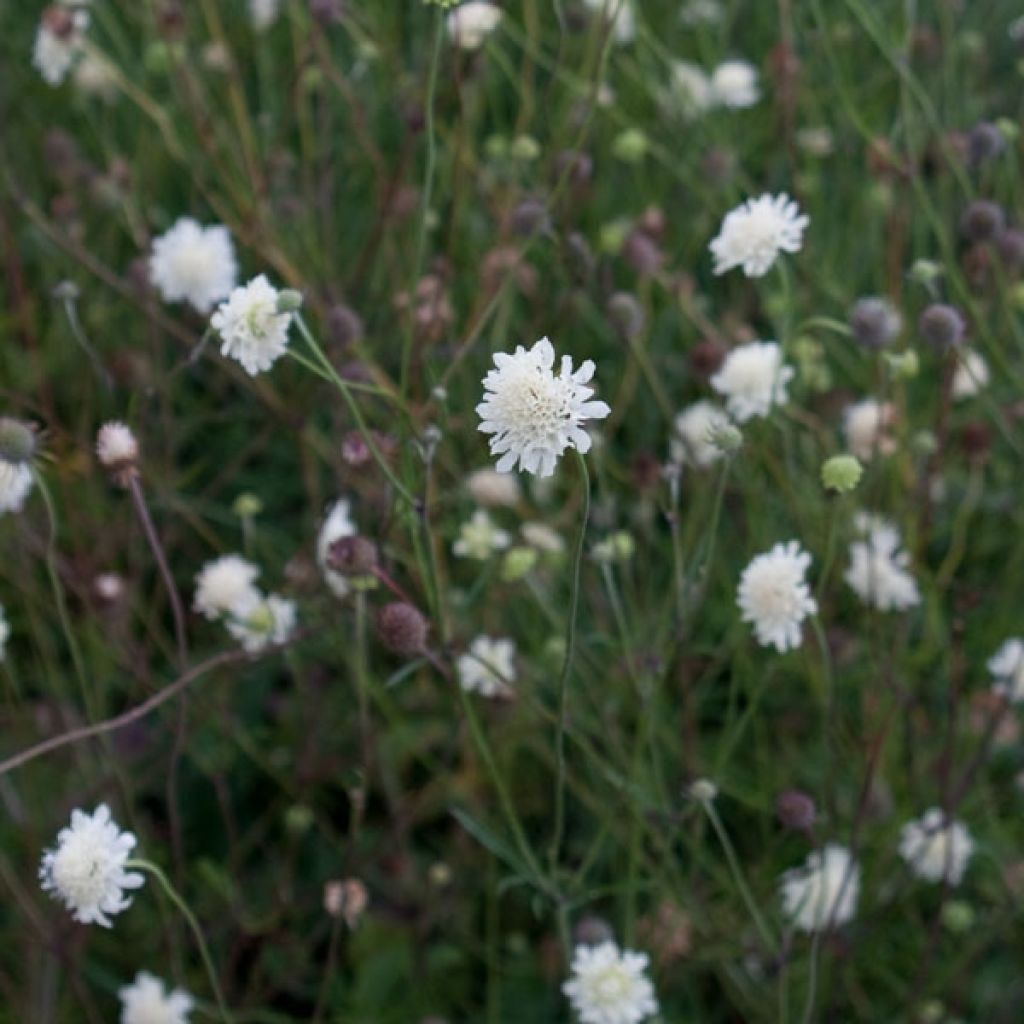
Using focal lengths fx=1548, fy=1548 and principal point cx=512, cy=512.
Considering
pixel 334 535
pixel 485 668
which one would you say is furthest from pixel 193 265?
pixel 485 668

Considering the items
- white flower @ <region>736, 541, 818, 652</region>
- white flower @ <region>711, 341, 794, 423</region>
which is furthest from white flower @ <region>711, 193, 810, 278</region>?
white flower @ <region>736, 541, 818, 652</region>

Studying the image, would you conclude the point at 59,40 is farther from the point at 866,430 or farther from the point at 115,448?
the point at 866,430

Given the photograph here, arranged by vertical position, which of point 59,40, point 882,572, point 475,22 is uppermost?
point 59,40

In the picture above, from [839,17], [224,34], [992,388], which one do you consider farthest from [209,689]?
[839,17]

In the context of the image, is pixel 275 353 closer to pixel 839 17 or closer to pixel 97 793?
pixel 97 793

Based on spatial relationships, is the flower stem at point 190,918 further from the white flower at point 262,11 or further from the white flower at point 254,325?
the white flower at point 262,11

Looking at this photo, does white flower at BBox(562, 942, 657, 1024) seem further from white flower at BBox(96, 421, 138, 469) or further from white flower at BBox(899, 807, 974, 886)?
white flower at BBox(96, 421, 138, 469)
